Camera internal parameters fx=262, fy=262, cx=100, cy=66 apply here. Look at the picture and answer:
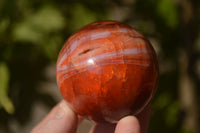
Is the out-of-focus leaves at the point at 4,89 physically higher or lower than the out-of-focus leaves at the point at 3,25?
lower

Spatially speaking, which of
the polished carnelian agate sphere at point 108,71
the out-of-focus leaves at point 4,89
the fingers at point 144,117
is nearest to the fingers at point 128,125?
the polished carnelian agate sphere at point 108,71

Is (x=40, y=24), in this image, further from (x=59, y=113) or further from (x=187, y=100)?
(x=187, y=100)

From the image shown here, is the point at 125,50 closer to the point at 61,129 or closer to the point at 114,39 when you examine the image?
the point at 114,39

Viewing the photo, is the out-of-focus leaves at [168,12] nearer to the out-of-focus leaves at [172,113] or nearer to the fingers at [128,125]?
the out-of-focus leaves at [172,113]

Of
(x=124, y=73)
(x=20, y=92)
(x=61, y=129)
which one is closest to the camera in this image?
(x=124, y=73)

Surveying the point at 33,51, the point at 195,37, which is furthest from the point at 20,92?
the point at 195,37

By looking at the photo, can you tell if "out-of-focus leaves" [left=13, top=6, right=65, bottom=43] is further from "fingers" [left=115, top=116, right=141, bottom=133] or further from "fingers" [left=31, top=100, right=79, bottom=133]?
"fingers" [left=115, top=116, right=141, bottom=133]

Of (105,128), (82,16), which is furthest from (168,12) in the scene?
(105,128)
